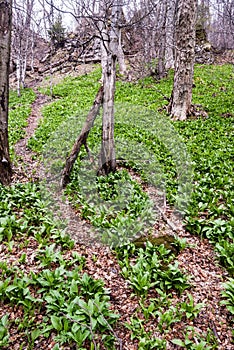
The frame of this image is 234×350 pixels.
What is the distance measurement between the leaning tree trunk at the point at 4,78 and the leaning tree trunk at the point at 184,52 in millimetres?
6707

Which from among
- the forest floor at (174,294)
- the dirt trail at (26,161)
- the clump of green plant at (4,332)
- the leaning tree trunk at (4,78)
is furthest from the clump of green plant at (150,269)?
the dirt trail at (26,161)

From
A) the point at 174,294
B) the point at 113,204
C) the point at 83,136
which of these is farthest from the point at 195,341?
the point at 83,136

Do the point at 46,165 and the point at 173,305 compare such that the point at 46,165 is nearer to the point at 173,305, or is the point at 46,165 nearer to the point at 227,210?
the point at 227,210

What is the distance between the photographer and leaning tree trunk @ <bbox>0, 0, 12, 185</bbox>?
5.77 m

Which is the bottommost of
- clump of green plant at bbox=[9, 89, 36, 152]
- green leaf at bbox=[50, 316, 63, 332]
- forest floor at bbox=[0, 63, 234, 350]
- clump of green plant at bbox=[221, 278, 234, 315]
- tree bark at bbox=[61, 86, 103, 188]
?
forest floor at bbox=[0, 63, 234, 350]

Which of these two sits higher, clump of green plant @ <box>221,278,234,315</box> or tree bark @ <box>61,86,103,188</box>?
tree bark @ <box>61,86,103,188</box>

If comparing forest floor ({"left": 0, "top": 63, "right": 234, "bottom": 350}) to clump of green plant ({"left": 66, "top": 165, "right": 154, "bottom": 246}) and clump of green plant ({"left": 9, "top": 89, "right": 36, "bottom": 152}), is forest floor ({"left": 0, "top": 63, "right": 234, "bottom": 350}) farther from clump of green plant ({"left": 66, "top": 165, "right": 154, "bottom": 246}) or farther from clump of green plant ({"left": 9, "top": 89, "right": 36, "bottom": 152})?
clump of green plant ({"left": 9, "top": 89, "right": 36, "bottom": 152})

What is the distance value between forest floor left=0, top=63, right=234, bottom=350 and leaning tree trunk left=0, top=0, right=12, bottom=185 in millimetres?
1920

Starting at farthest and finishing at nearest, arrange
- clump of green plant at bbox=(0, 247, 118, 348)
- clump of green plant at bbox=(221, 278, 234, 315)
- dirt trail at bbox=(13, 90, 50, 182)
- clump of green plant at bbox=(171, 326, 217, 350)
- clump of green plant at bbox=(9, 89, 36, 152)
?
clump of green plant at bbox=(9, 89, 36, 152)
dirt trail at bbox=(13, 90, 50, 182)
clump of green plant at bbox=(221, 278, 234, 315)
clump of green plant at bbox=(0, 247, 118, 348)
clump of green plant at bbox=(171, 326, 217, 350)

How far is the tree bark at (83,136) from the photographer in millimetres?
6156

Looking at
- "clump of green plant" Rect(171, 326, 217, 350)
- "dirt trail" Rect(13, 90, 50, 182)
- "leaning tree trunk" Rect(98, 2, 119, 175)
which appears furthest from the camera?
"dirt trail" Rect(13, 90, 50, 182)

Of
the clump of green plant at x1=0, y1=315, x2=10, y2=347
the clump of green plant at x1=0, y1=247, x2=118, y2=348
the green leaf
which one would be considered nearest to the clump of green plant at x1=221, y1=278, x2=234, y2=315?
the clump of green plant at x1=0, y1=247, x2=118, y2=348

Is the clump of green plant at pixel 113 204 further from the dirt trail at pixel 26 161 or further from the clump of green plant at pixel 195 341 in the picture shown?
the clump of green plant at pixel 195 341

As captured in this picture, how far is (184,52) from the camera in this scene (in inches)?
415
